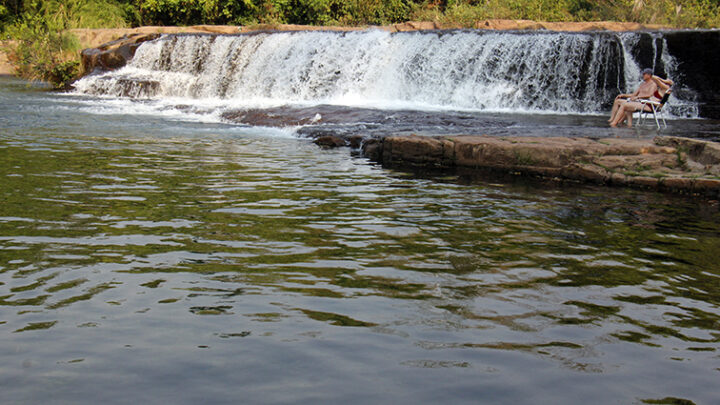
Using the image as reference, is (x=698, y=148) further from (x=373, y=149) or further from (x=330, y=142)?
(x=330, y=142)

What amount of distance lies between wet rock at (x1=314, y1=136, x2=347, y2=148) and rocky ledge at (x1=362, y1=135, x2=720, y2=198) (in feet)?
6.48

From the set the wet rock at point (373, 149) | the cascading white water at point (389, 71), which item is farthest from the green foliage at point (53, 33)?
the wet rock at point (373, 149)

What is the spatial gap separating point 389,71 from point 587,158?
1284cm

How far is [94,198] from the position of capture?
7113 millimetres

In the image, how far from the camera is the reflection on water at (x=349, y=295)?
10.3ft

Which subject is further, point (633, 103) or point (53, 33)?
point (53, 33)

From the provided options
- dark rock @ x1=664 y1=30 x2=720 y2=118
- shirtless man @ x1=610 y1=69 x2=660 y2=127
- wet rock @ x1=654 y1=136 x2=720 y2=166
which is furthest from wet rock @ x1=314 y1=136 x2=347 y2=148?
dark rock @ x1=664 y1=30 x2=720 y2=118

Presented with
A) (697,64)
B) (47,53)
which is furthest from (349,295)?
(47,53)

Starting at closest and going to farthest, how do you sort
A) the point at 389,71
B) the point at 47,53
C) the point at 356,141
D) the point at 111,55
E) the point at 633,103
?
the point at 356,141 → the point at 633,103 → the point at 389,71 → the point at 111,55 → the point at 47,53

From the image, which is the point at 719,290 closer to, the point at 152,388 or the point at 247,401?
the point at 247,401

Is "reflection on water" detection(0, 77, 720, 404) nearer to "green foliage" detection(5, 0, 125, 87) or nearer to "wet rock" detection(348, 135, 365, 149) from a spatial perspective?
"wet rock" detection(348, 135, 365, 149)

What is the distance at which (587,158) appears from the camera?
946cm

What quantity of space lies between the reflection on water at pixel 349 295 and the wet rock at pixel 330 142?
4.54 m

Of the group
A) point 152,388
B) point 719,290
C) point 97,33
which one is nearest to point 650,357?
point 719,290
